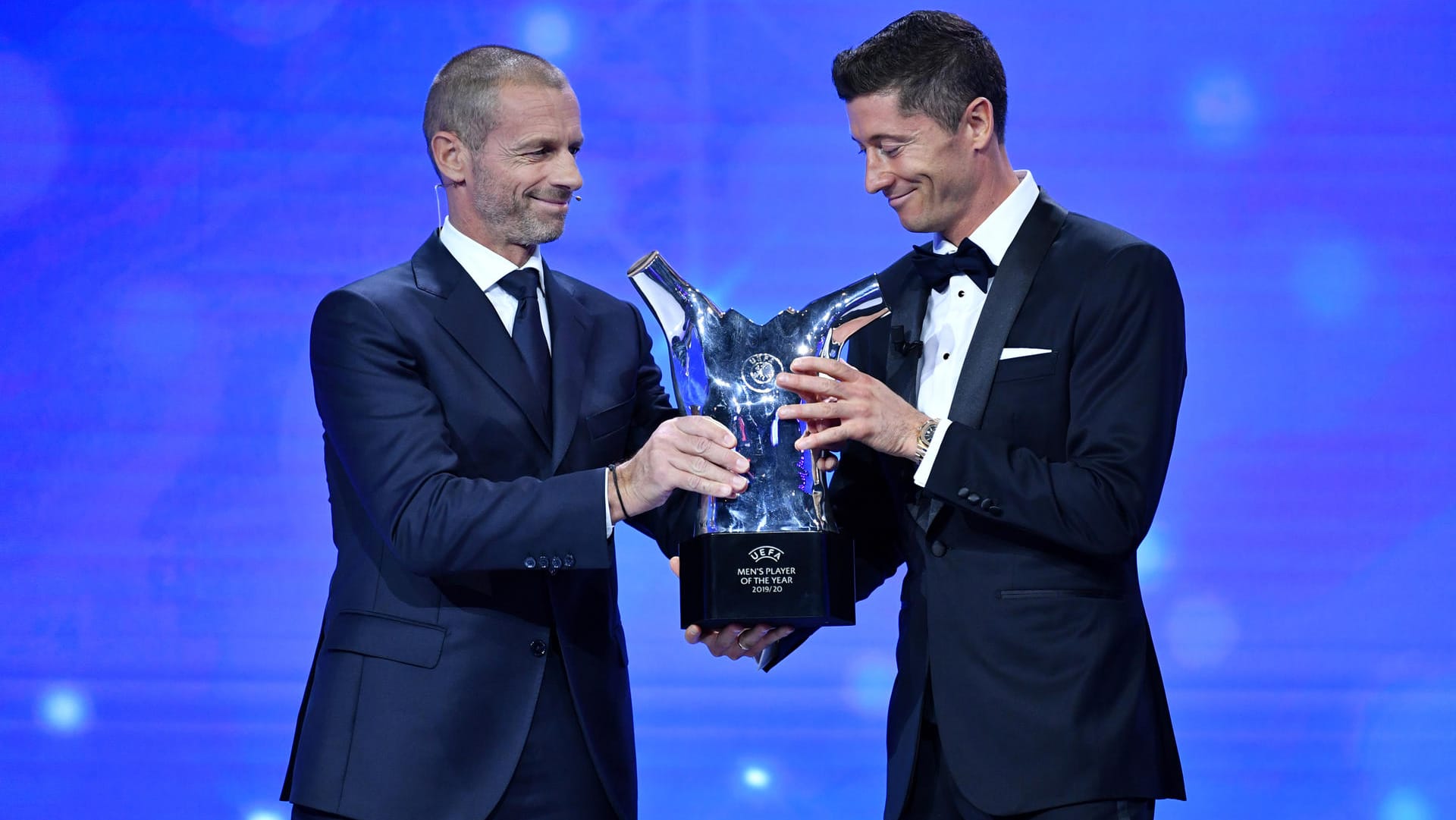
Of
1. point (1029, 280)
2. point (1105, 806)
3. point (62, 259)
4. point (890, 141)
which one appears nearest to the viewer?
point (1105, 806)

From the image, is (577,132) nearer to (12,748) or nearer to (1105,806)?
(1105,806)

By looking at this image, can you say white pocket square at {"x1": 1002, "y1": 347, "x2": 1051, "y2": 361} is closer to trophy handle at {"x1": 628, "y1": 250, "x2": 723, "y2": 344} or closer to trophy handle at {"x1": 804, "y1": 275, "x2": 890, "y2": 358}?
trophy handle at {"x1": 804, "y1": 275, "x2": 890, "y2": 358}

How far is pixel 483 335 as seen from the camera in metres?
2.50

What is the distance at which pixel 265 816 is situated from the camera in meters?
4.07

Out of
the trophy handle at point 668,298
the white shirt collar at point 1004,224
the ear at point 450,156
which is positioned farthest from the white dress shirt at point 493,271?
the white shirt collar at point 1004,224

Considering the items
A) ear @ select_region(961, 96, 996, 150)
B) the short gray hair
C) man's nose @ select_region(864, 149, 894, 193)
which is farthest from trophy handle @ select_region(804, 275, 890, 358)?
the short gray hair

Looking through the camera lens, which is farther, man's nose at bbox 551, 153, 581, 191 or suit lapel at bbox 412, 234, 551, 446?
man's nose at bbox 551, 153, 581, 191

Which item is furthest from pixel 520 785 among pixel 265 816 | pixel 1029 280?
pixel 265 816

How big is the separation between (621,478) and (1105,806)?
0.90 metres

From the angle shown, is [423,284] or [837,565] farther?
[423,284]

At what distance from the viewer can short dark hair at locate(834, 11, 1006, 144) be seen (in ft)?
8.49

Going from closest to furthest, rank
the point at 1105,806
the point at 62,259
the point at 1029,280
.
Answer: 1. the point at 1105,806
2. the point at 1029,280
3. the point at 62,259

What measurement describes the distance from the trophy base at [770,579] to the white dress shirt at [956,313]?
0.33m

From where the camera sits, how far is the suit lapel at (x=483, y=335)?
2473 millimetres
